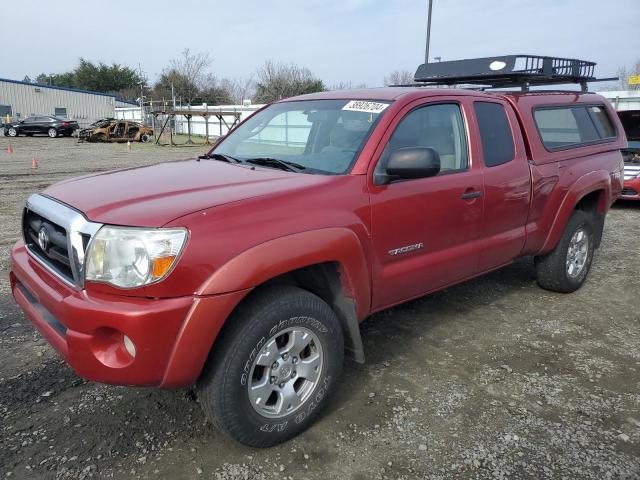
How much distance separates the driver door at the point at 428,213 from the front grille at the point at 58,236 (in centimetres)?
150

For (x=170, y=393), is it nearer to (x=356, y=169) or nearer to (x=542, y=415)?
(x=356, y=169)

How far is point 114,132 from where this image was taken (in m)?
28.0

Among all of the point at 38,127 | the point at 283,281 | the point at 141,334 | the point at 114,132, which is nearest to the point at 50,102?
the point at 38,127

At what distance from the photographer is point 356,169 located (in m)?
2.90

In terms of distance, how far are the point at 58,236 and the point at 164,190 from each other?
0.55m

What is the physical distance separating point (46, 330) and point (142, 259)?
0.76 metres

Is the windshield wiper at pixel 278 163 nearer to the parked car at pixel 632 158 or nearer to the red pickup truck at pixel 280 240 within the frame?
the red pickup truck at pixel 280 240

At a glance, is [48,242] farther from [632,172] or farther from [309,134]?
[632,172]

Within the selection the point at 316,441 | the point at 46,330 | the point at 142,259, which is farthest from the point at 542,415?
the point at 46,330

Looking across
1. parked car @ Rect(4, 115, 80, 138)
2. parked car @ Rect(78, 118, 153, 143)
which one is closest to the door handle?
parked car @ Rect(78, 118, 153, 143)

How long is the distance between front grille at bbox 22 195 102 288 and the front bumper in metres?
0.16

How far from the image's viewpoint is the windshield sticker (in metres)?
3.19

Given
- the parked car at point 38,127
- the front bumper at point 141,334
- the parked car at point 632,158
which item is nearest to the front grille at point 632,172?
the parked car at point 632,158

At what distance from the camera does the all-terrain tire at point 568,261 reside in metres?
4.60
